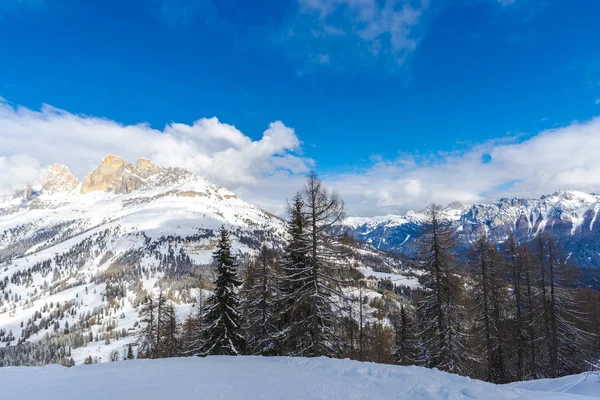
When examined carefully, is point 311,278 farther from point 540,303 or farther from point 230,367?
point 540,303

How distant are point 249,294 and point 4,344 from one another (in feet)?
794

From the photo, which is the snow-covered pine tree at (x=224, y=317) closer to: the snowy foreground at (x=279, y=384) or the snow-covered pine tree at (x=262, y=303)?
the snow-covered pine tree at (x=262, y=303)

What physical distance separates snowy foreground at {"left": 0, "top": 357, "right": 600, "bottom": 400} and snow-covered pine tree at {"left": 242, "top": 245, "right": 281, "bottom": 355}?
30.7 ft

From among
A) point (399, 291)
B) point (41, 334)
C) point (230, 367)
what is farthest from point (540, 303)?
point (41, 334)

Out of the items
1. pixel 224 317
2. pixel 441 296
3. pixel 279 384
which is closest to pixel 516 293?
pixel 441 296

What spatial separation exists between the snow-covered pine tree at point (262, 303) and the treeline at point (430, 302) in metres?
0.08

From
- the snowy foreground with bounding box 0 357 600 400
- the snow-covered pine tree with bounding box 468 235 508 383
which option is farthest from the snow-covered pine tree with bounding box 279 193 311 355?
the snow-covered pine tree with bounding box 468 235 508 383

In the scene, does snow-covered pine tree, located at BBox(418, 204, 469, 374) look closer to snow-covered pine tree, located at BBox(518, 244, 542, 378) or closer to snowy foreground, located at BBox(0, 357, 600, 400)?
snow-covered pine tree, located at BBox(518, 244, 542, 378)

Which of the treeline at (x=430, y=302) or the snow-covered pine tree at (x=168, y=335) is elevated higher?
the treeline at (x=430, y=302)

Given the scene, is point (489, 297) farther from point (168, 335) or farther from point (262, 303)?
point (168, 335)

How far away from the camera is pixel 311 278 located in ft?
59.4

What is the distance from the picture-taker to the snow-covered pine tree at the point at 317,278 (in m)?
17.5

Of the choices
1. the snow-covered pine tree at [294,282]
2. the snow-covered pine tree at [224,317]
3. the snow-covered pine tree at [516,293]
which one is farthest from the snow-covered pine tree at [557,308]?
the snow-covered pine tree at [224,317]

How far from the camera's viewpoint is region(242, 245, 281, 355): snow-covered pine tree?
887 inches
